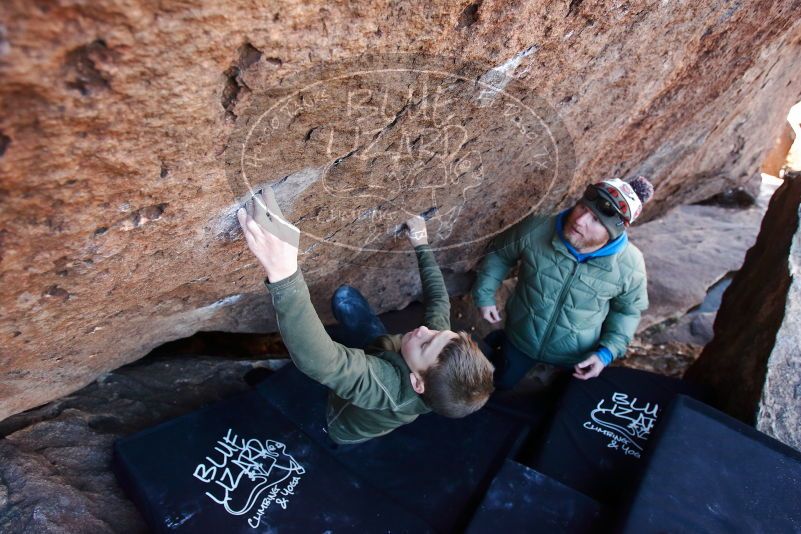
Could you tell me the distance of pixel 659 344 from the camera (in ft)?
14.5

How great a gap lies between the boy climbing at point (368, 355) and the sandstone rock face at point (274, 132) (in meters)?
0.22

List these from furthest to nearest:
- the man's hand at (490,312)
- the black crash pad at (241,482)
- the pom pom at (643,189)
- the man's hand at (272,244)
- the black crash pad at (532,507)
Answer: the man's hand at (490,312) < the pom pom at (643,189) < the black crash pad at (241,482) < the black crash pad at (532,507) < the man's hand at (272,244)

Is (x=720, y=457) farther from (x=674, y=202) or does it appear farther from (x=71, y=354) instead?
(x=674, y=202)

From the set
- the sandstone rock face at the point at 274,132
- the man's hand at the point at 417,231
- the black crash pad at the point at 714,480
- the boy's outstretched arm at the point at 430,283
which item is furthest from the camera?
the man's hand at the point at 417,231

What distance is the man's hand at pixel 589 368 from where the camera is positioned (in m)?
2.90

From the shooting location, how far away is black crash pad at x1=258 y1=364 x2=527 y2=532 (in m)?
2.54

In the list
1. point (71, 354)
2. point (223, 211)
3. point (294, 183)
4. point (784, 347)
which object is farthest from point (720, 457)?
point (71, 354)

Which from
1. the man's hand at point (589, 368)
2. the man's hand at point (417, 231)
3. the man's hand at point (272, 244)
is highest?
the man's hand at point (272, 244)

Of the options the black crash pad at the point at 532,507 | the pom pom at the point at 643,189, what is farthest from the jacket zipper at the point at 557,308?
the black crash pad at the point at 532,507

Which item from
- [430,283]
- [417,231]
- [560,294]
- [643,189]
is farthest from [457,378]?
[643,189]

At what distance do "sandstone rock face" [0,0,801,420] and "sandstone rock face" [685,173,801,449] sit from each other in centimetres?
93

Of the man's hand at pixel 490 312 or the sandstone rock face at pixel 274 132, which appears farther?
the man's hand at pixel 490 312

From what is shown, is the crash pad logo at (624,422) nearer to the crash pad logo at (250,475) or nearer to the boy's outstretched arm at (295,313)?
the boy's outstretched arm at (295,313)

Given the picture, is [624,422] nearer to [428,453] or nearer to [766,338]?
[766,338]
